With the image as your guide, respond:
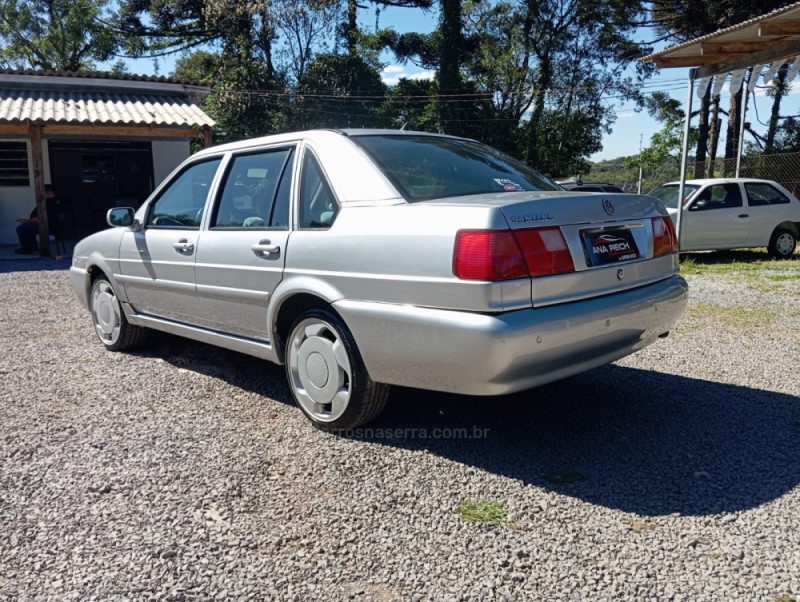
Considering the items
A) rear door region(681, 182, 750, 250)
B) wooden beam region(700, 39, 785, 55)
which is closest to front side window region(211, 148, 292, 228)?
rear door region(681, 182, 750, 250)

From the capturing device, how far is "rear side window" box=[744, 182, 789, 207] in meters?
11.9

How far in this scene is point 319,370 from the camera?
12.0 ft

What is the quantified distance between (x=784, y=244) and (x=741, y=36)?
12.1 feet

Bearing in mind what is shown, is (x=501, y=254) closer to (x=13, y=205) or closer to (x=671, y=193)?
(x=671, y=193)

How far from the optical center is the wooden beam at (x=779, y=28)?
10.2m

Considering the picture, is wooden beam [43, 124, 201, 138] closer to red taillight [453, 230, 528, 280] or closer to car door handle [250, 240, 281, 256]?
car door handle [250, 240, 281, 256]

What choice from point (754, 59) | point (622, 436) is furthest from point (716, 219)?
point (622, 436)

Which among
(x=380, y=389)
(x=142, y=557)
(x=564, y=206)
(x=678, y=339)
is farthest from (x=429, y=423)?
(x=678, y=339)

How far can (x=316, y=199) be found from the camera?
372cm

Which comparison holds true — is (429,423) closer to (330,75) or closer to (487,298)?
(487,298)

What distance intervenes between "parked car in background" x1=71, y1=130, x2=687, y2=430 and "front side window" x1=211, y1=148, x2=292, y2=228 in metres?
0.01

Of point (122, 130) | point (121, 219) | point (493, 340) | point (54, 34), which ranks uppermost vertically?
point (54, 34)

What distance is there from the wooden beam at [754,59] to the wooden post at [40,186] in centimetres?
1243

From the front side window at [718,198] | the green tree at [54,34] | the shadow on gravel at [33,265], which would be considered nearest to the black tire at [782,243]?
the front side window at [718,198]
